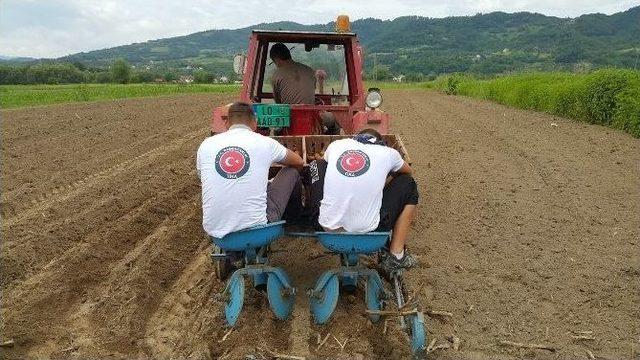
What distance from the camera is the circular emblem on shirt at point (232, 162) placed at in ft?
14.2

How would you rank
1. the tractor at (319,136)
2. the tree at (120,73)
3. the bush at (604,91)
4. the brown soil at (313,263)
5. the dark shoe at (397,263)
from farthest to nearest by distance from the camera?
the tree at (120,73) < the bush at (604,91) < the dark shoe at (397,263) < the tractor at (319,136) < the brown soil at (313,263)

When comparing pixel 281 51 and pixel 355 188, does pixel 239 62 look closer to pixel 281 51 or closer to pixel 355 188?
pixel 281 51

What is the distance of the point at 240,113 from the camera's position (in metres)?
4.57

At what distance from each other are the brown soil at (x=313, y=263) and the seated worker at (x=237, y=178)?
75cm

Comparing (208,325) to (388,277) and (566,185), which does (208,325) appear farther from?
(566,185)

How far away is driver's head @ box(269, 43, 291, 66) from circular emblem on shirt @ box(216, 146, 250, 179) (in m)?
2.59

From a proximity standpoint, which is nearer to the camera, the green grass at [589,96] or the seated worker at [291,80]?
the seated worker at [291,80]

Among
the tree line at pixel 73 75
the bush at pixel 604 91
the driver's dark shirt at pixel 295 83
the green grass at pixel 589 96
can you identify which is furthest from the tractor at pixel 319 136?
the tree line at pixel 73 75

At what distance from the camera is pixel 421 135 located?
13.9m

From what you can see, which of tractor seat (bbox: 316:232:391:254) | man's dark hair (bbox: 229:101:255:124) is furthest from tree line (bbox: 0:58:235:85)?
tractor seat (bbox: 316:232:391:254)

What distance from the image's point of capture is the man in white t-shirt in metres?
4.34

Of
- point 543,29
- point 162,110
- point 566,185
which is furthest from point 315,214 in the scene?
point 543,29

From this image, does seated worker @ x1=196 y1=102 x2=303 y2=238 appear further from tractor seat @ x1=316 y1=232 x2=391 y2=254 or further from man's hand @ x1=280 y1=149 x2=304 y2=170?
tractor seat @ x1=316 y1=232 x2=391 y2=254

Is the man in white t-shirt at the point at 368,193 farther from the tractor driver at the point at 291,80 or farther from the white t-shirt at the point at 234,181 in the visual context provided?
the tractor driver at the point at 291,80
